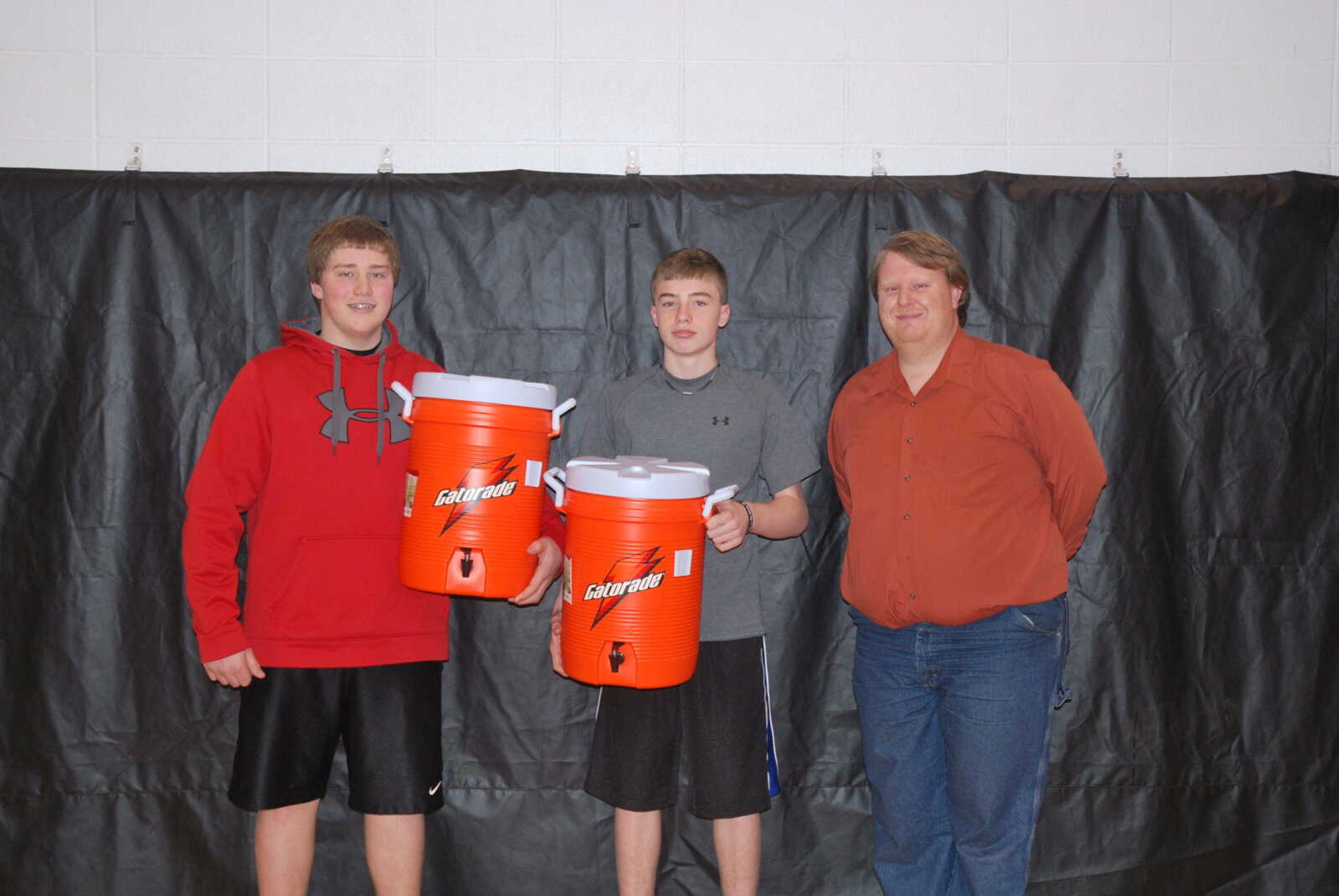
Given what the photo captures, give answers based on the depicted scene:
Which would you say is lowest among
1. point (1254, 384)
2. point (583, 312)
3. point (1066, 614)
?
point (1066, 614)

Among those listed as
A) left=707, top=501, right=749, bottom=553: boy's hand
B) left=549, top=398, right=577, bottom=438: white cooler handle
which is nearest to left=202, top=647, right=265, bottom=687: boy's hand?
left=549, top=398, right=577, bottom=438: white cooler handle

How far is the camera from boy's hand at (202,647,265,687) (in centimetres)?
230

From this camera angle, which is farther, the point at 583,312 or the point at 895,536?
the point at 583,312

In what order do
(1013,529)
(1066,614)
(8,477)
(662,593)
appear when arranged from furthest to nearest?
(8,477)
(1066,614)
(1013,529)
(662,593)

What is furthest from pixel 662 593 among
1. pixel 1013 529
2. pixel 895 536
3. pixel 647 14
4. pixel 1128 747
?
pixel 647 14

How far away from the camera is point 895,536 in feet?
7.71

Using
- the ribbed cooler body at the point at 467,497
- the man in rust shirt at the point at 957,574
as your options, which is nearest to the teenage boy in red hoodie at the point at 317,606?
the ribbed cooler body at the point at 467,497

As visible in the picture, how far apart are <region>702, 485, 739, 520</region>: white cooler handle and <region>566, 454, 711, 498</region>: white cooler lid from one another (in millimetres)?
20

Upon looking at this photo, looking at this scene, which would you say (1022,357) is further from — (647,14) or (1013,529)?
(647,14)

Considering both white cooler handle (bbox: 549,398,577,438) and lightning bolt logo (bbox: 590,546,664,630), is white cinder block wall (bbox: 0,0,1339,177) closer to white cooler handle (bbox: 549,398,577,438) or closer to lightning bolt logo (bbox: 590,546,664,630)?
white cooler handle (bbox: 549,398,577,438)

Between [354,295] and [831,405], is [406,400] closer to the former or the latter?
[354,295]

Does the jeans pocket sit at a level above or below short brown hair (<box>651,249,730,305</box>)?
below

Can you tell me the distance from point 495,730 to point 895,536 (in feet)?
4.34

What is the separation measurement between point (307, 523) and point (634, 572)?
82cm
